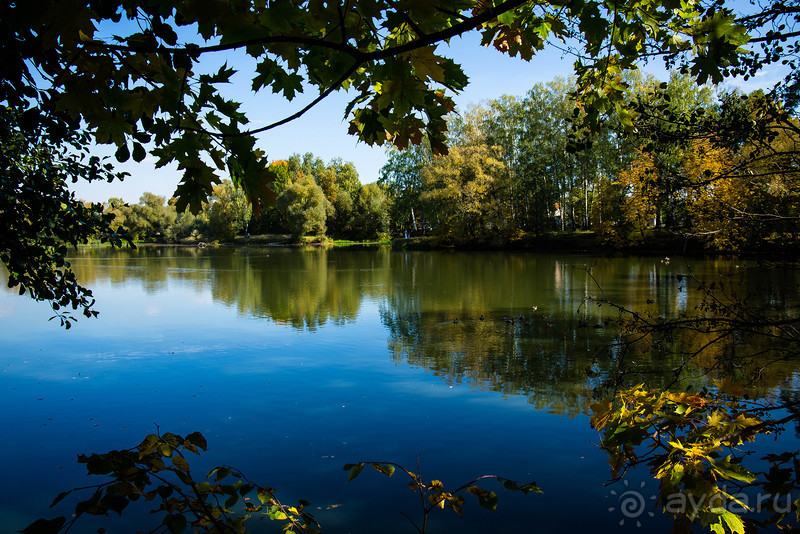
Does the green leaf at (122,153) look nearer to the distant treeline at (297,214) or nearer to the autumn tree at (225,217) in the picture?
the distant treeline at (297,214)

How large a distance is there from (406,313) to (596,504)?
9.03 metres

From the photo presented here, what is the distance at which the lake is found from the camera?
4316 millimetres

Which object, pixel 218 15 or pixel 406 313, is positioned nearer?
pixel 218 15

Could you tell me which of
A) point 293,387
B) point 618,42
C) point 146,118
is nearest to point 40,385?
point 293,387

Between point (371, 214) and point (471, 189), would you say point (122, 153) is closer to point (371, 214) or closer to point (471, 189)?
point (471, 189)

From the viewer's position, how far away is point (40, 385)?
291 inches

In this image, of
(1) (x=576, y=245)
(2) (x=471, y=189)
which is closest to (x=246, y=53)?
(1) (x=576, y=245)

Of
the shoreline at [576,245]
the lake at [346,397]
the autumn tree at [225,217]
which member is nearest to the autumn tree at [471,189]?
the shoreline at [576,245]

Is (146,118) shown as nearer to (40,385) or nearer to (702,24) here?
(702,24)

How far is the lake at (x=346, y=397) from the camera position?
4.32m

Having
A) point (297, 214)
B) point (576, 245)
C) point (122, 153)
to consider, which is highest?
point (297, 214)

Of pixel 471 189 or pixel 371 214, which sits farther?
pixel 371 214

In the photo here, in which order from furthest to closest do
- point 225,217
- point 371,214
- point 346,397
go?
point 225,217
point 371,214
point 346,397

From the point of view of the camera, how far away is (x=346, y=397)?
679cm
